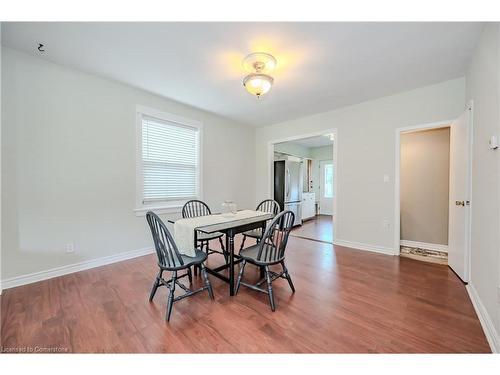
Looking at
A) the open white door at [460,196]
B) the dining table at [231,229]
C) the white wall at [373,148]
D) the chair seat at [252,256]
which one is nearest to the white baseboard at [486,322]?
the open white door at [460,196]

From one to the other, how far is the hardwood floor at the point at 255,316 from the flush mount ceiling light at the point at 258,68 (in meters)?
2.23

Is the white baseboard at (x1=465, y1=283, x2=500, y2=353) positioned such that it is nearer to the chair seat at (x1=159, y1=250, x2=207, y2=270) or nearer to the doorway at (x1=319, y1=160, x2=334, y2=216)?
the chair seat at (x1=159, y1=250, x2=207, y2=270)

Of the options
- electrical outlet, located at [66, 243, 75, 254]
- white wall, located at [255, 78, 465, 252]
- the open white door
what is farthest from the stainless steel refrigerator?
electrical outlet, located at [66, 243, 75, 254]

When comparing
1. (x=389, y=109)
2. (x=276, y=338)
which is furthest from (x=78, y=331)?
(x=389, y=109)

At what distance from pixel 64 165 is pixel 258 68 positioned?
2641 millimetres

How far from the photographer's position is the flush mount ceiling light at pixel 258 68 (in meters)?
2.18

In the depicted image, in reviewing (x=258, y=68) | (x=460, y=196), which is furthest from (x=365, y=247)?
(x=258, y=68)

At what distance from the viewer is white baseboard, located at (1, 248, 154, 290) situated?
7.30 ft

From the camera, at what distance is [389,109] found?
3346 mm

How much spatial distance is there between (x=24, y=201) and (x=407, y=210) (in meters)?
5.72

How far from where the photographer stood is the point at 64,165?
2545 mm
